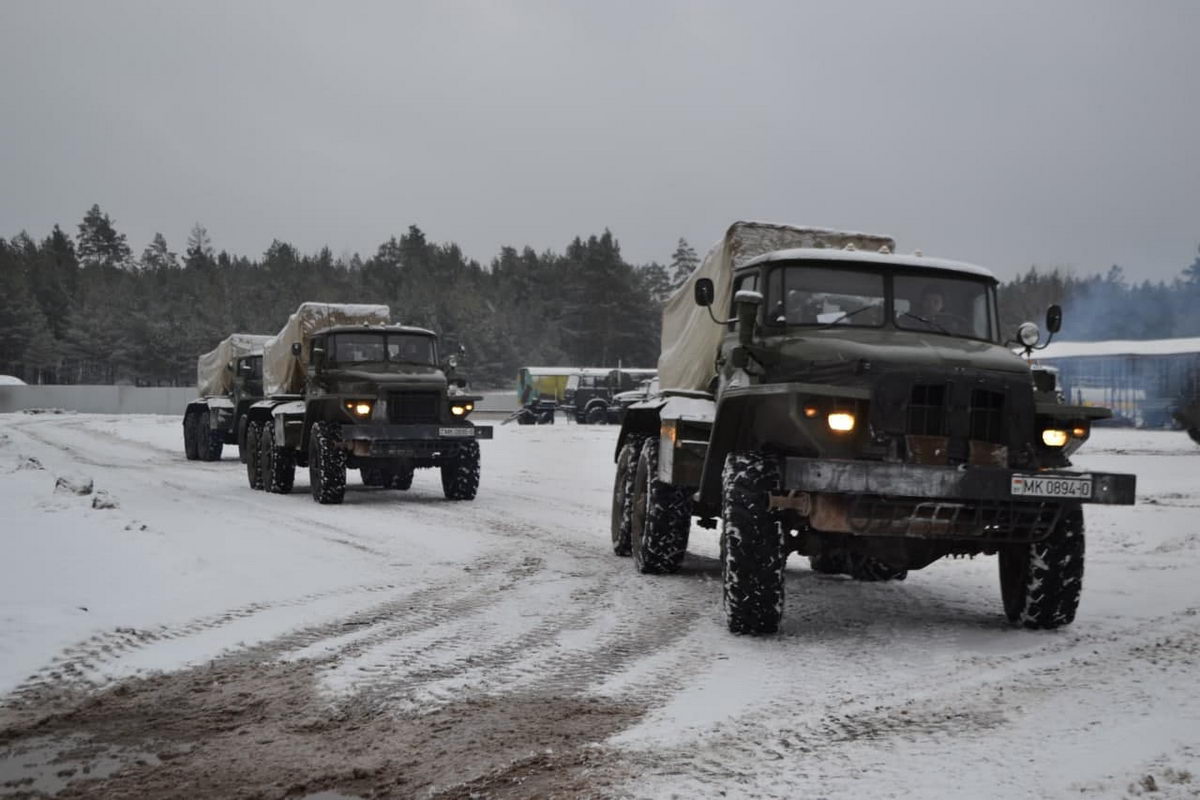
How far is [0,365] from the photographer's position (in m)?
89.4

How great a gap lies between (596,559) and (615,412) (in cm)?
4120

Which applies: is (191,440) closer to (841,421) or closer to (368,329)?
(368,329)

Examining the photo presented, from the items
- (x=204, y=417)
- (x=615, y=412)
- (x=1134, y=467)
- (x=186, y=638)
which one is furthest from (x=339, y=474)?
(x=615, y=412)

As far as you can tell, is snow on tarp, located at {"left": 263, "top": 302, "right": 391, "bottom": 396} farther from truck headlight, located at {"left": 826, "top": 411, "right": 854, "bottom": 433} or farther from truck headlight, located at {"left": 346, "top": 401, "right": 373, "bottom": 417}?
truck headlight, located at {"left": 826, "top": 411, "right": 854, "bottom": 433}

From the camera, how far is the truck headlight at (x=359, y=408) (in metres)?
14.9

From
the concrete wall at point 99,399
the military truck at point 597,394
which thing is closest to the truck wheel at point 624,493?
the military truck at point 597,394

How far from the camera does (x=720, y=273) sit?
9141mm

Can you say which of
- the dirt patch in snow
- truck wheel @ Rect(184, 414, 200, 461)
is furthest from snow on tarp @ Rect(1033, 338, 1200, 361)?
the dirt patch in snow

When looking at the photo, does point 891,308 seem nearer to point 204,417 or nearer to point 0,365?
point 204,417

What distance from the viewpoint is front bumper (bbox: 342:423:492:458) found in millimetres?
14586

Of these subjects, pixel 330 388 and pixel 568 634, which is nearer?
pixel 568 634

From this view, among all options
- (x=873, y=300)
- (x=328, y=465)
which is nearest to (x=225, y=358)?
(x=328, y=465)

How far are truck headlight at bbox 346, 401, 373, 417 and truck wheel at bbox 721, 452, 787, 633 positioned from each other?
359 inches

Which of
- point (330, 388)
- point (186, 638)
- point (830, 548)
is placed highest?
point (330, 388)
